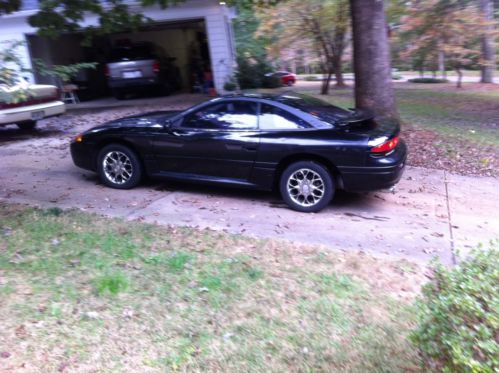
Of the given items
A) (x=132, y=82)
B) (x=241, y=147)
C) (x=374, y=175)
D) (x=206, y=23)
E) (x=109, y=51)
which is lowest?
(x=374, y=175)

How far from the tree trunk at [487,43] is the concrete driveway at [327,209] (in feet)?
44.0

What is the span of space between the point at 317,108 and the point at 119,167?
2876 mm

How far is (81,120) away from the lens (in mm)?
13375

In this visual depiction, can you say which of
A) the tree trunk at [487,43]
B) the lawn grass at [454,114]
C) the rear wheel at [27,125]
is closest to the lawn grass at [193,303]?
the lawn grass at [454,114]

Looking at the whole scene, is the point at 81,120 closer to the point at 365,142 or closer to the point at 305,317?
the point at 365,142

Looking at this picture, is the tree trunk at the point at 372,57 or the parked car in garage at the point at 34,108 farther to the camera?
the parked car in garage at the point at 34,108

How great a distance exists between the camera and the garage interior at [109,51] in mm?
18312

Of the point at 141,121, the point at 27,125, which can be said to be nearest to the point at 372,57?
the point at 141,121

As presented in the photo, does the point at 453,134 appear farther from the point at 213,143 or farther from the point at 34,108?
the point at 34,108

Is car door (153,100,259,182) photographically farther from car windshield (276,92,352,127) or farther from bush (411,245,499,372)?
bush (411,245,499,372)

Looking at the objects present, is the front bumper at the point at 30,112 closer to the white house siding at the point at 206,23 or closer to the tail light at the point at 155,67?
the white house siding at the point at 206,23

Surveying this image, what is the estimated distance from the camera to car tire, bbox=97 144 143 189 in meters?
7.07

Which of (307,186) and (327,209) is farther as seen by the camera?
(327,209)

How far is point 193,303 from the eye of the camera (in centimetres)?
393
